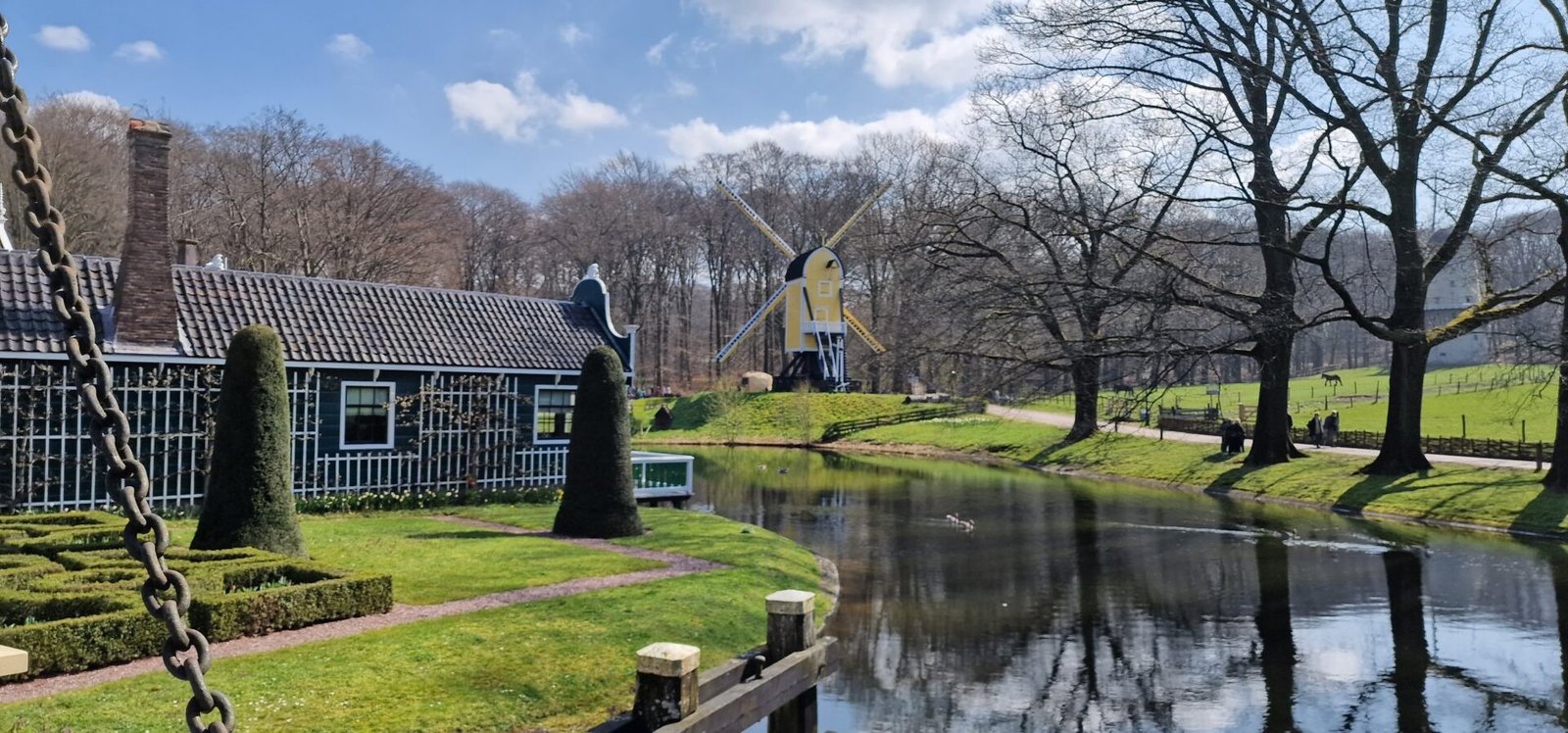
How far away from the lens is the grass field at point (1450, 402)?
37.6 m

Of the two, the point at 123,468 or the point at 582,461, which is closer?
the point at 123,468

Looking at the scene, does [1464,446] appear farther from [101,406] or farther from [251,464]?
[101,406]

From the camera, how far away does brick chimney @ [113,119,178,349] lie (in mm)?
17828

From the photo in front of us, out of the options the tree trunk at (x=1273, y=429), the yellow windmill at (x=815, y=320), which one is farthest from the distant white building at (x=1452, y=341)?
the tree trunk at (x=1273, y=429)

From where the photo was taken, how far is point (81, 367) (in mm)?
2619

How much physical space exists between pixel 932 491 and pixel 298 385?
1828 cm

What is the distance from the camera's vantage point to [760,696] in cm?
850

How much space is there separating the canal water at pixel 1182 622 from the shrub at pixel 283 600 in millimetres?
5157

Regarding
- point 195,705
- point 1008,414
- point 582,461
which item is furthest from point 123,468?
point 1008,414

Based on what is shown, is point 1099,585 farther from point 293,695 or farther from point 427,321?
point 427,321

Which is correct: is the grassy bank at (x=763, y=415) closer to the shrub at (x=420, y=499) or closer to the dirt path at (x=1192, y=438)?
the dirt path at (x=1192, y=438)

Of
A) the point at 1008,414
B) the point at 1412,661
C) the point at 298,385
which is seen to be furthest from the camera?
the point at 1008,414

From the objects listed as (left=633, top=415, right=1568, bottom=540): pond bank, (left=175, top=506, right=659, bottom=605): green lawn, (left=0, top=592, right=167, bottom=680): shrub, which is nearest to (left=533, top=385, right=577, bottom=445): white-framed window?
(left=175, top=506, right=659, bottom=605): green lawn

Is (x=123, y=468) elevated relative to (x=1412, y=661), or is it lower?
elevated
